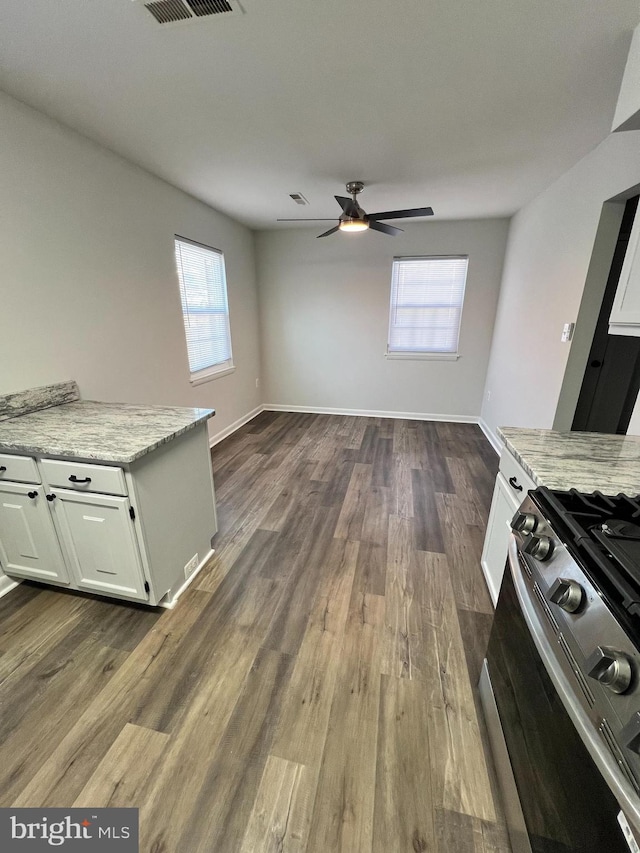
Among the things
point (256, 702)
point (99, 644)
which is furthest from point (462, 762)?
point (99, 644)

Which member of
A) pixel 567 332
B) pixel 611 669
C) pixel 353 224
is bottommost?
pixel 611 669

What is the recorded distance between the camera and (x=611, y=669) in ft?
1.95

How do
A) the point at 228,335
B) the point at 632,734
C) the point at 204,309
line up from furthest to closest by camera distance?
1. the point at 228,335
2. the point at 204,309
3. the point at 632,734

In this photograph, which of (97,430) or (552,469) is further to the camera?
(97,430)

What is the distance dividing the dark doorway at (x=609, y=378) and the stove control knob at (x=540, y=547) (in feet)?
6.63

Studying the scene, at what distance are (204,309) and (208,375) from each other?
28.6 inches

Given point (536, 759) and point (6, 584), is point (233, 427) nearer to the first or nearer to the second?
point (6, 584)

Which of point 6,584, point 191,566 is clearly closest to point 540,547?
point 191,566

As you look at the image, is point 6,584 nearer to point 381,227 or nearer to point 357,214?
point 357,214

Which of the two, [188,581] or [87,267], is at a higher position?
[87,267]

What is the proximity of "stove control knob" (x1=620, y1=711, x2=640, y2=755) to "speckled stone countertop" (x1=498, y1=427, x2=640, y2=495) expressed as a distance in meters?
0.76

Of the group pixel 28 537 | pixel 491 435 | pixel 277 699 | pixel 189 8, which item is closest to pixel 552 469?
pixel 277 699

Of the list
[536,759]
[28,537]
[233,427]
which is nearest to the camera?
[536,759]

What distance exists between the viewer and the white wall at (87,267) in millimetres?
1890
